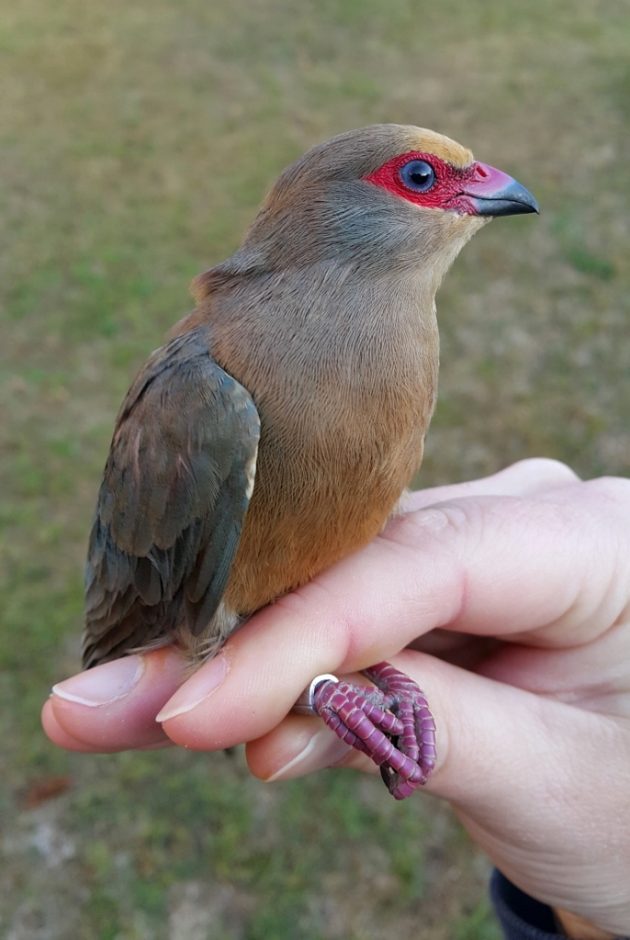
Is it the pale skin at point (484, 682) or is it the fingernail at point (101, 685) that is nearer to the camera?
the pale skin at point (484, 682)

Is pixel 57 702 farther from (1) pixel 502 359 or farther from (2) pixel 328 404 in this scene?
(1) pixel 502 359

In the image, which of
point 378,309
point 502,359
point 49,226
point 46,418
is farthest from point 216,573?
point 49,226

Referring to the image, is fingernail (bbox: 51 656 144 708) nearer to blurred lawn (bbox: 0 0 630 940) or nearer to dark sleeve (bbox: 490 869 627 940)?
dark sleeve (bbox: 490 869 627 940)

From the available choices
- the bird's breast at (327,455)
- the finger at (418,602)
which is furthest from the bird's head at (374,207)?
Result: the finger at (418,602)

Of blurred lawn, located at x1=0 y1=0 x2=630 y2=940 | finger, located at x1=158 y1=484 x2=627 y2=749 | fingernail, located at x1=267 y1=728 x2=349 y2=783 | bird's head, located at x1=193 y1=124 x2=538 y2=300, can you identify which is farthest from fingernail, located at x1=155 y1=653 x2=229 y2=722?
blurred lawn, located at x1=0 y1=0 x2=630 y2=940

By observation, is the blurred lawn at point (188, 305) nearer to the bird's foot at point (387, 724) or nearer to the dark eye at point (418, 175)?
the bird's foot at point (387, 724)

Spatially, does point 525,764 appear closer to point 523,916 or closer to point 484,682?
point 484,682
